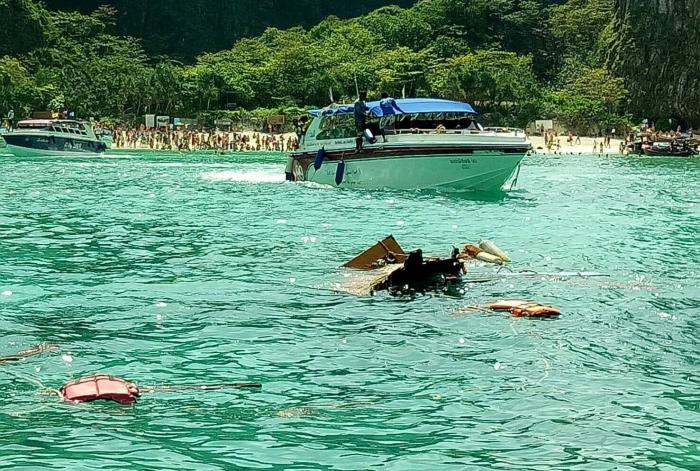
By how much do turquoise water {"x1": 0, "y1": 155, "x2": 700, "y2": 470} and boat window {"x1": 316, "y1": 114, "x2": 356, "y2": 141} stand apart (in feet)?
29.2

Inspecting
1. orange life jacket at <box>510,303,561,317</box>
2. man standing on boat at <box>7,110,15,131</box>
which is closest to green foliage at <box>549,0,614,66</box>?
man standing on boat at <box>7,110,15,131</box>

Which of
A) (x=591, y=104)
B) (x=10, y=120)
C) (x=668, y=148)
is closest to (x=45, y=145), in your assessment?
(x=10, y=120)

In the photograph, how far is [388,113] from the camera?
33.1 m

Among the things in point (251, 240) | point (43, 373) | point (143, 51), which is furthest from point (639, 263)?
point (143, 51)

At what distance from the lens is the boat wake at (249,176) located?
45.5 meters

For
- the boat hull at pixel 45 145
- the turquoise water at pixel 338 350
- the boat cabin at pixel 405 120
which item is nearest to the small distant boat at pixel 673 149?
the boat hull at pixel 45 145

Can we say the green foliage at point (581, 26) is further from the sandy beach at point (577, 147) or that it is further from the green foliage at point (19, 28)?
the green foliage at point (19, 28)

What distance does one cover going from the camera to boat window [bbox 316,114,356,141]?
34.7 m

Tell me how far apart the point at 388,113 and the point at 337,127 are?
108 inches

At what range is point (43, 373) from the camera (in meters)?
11.1

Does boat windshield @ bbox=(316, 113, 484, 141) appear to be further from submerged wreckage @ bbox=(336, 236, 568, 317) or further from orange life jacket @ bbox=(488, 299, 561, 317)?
orange life jacket @ bbox=(488, 299, 561, 317)

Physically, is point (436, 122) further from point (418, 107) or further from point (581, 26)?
point (581, 26)

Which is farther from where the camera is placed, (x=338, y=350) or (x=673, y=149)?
(x=673, y=149)

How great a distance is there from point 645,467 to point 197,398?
4.31 metres
